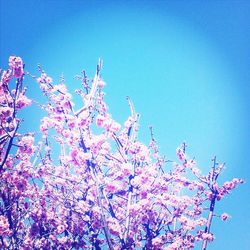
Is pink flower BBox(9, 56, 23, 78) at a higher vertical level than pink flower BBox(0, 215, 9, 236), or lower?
higher

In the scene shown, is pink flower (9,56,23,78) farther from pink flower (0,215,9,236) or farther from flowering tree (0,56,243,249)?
pink flower (0,215,9,236)

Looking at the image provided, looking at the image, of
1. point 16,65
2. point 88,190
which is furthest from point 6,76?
point 88,190

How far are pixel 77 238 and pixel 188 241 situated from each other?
180 inches

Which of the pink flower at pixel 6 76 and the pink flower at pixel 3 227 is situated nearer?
the pink flower at pixel 6 76

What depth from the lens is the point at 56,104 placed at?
688 centimetres

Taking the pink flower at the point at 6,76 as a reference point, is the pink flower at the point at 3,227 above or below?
below

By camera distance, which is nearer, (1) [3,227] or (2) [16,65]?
(2) [16,65]

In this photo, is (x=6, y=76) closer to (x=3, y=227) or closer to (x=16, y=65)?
(x=16, y=65)

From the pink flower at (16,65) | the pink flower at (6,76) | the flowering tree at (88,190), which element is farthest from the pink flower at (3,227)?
the pink flower at (16,65)

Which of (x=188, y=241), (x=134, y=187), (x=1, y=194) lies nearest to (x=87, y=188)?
(x=134, y=187)

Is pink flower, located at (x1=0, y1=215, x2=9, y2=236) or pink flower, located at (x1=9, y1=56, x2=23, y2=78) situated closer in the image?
pink flower, located at (x1=9, y1=56, x2=23, y2=78)

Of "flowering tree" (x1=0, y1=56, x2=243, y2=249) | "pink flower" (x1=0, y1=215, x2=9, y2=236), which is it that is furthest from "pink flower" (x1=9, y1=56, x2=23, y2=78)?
"pink flower" (x1=0, y1=215, x2=9, y2=236)

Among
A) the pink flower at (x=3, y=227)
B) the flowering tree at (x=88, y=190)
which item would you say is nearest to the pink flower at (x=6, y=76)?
the flowering tree at (x=88, y=190)

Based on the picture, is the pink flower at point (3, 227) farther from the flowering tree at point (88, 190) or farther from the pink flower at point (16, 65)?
the pink flower at point (16, 65)
